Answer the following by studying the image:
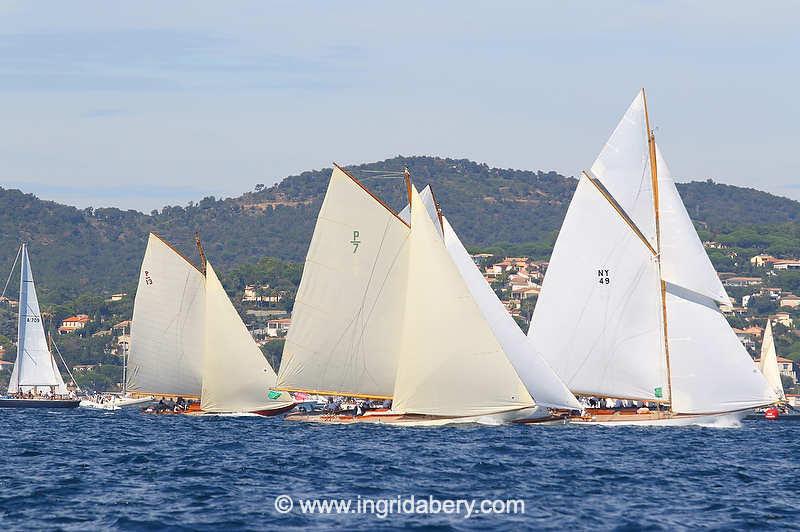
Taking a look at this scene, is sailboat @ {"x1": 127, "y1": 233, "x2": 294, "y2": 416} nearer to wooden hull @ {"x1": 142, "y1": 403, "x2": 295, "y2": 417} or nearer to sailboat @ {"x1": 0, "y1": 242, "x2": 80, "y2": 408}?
wooden hull @ {"x1": 142, "y1": 403, "x2": 295, "y2": 417}

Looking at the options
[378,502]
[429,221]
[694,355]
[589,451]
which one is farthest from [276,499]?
[694,355]

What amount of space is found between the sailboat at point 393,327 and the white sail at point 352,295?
46 mm

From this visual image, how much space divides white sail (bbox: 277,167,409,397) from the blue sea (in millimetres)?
3409

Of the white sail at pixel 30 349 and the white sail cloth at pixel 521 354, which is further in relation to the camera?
the white sail at pixel 30 349

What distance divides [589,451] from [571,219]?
63.2ft

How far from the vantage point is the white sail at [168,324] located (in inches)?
3396

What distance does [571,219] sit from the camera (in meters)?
71.6

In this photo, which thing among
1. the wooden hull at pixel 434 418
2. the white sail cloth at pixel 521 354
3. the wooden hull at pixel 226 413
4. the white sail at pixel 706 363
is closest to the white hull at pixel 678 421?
the white sail at pixel 706 363

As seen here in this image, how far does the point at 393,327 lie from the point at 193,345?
2279 centimetres

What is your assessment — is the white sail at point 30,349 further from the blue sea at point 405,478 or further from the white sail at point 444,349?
the white sail at point 444,349

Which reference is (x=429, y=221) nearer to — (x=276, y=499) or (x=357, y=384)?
(x=357, y=384)

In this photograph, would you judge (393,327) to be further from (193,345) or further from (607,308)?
(193,345)

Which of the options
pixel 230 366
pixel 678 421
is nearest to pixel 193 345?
pixel 230 366

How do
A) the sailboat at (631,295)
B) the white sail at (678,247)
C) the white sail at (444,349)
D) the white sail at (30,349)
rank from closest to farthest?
the white sail at (444,349) < the white sail at (678,247) < the sailboat at (631,295) < the white sail at (30,349)
